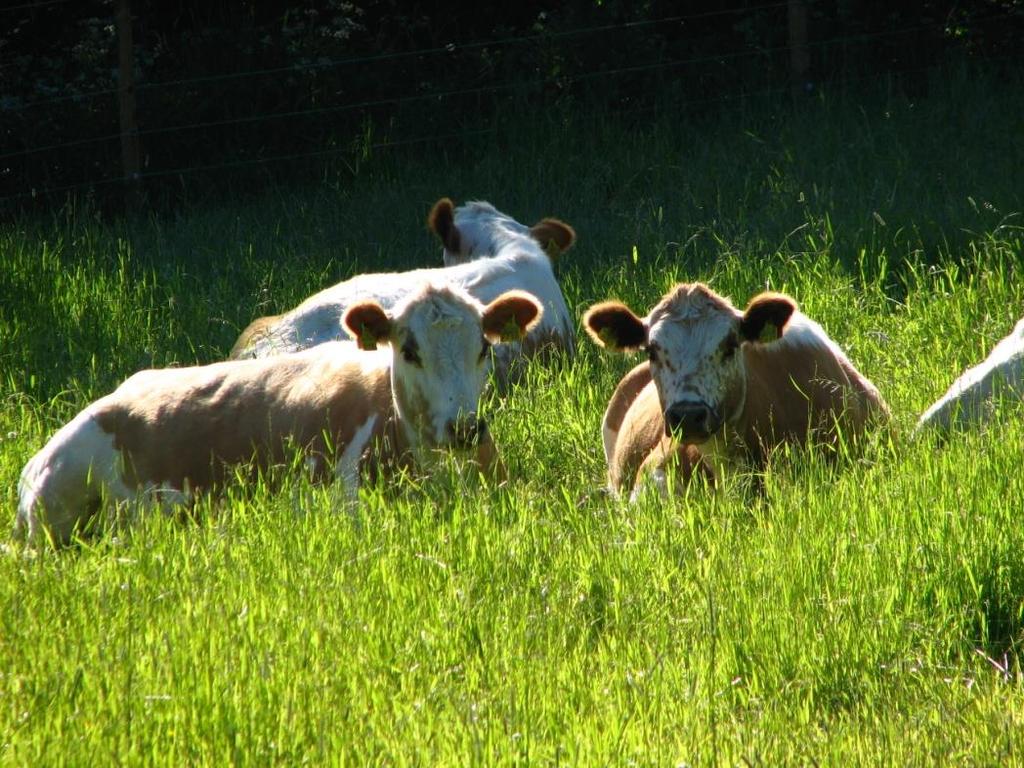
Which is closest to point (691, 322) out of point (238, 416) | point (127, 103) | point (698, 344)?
point (698, 344)

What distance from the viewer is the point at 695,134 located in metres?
14.3

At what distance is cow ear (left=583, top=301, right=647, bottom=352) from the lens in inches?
265

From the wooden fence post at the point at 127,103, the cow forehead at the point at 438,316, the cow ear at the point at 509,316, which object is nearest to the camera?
the cow forehead at the point at 438,316

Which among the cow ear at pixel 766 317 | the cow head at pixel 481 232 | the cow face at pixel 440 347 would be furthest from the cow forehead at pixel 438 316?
the cow head at pixel 481 232

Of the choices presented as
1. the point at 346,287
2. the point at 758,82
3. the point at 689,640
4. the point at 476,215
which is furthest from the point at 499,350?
the point at 758,82

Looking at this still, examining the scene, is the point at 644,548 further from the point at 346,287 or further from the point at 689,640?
the point at 346,287

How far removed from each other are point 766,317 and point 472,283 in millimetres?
3215

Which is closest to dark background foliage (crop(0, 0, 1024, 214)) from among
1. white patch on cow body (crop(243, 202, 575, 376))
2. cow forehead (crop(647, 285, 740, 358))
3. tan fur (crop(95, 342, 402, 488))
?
white patch on cow body (crop(243, 202, 575, 376))

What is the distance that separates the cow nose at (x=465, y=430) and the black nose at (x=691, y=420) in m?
0.77

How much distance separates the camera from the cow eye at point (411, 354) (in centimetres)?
672

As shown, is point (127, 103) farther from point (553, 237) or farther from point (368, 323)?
point (368, 323)

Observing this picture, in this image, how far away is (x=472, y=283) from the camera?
9586 mm

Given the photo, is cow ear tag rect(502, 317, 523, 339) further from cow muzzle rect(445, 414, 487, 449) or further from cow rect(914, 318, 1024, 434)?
cow rect(914, 318, 1024, 434)

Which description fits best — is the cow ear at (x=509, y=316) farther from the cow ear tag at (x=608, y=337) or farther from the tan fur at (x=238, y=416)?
the tan fur at (x=238, y=416)
